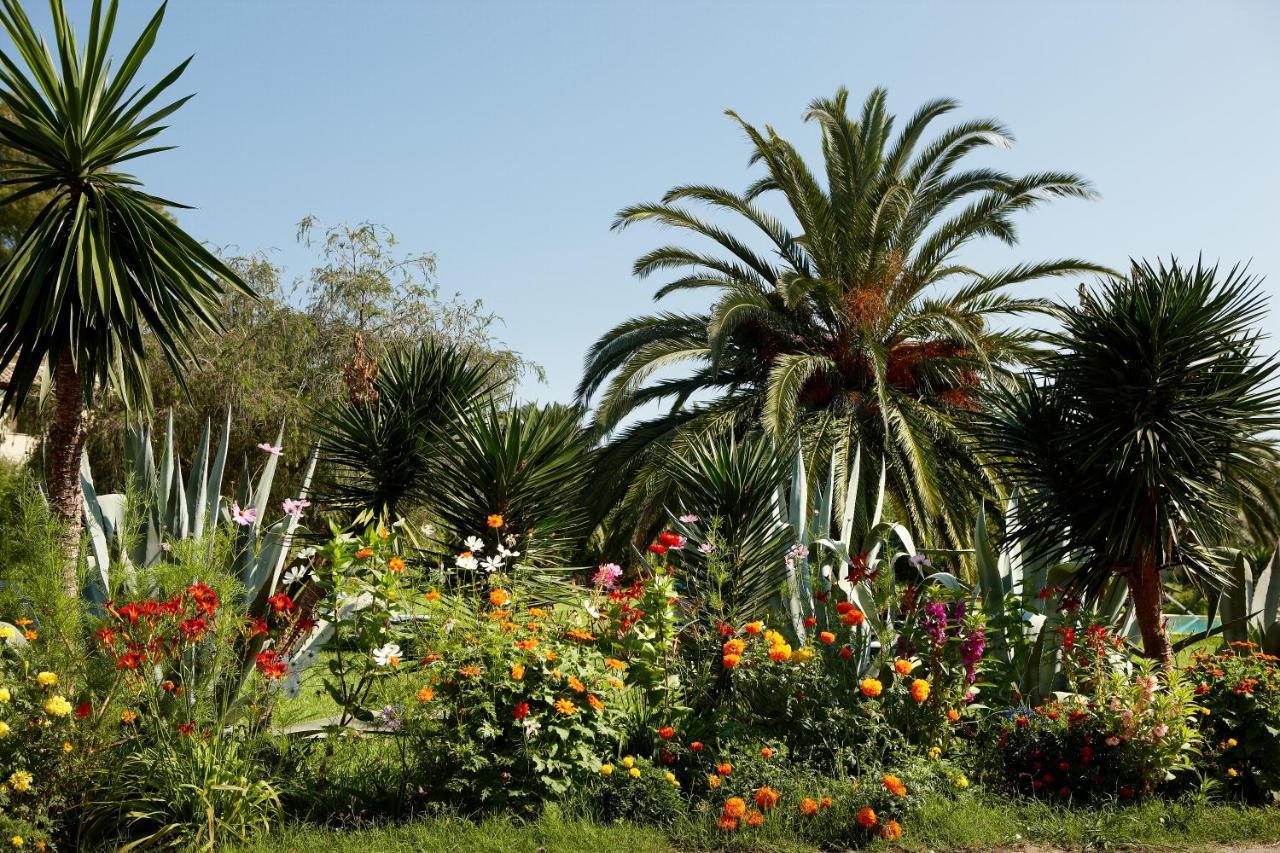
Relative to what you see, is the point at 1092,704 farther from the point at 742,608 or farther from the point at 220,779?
the point at 220,779

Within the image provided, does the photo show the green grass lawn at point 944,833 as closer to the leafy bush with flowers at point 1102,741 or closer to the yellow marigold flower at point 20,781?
the leafy bush with flowers at point 1102,741

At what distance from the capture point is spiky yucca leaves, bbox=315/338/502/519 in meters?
8.96

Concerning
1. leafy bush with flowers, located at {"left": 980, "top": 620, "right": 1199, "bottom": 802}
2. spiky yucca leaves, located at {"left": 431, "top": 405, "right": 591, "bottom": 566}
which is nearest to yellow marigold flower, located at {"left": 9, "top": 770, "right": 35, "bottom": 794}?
spiky yucca leaves, located at {"left": 431, "top": 405, "right": 591, "bottom": 566}

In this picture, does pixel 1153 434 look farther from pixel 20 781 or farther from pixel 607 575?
pixel 20 781

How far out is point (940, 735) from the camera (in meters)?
5.71

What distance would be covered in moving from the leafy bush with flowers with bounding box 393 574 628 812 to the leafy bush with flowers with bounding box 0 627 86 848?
4.91 feet

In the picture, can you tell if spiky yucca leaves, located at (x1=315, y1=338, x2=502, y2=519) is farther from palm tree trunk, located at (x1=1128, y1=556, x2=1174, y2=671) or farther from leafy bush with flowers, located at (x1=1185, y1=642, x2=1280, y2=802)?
leafy bush with flowers, located at (x1=1185, y1=642, x2=1280, y2=802)

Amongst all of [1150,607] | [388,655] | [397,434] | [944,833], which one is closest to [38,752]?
[388,655]

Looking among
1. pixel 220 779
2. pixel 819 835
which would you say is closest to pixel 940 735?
pixel 819 835

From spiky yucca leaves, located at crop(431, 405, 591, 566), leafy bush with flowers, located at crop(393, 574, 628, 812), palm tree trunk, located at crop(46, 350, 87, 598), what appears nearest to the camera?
leafy bush with flowers, located at crop(393, 574, 628, 812)

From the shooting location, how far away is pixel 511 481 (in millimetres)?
8102

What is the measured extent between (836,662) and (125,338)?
6393 millimetres

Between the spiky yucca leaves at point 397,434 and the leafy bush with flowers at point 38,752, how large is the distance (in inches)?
161

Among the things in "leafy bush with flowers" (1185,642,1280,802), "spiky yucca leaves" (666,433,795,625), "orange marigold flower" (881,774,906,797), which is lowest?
"orange marigold flower" (881,774,906,797)
